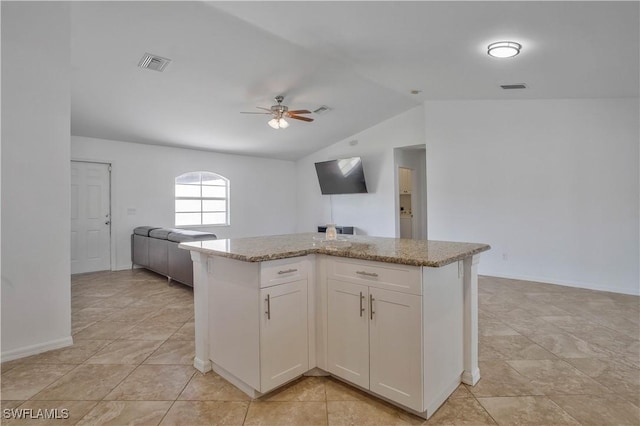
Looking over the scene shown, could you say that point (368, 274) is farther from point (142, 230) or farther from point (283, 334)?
point (142, 230)

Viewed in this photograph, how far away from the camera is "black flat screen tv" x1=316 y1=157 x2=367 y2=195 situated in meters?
6.80

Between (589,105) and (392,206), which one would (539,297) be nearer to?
(589,105)

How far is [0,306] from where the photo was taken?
2.35 metres

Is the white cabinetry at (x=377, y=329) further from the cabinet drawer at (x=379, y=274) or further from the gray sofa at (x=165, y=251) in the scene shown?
the gray sofa at (x=165, y=251)

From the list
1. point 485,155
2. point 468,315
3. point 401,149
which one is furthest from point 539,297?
point 401,149


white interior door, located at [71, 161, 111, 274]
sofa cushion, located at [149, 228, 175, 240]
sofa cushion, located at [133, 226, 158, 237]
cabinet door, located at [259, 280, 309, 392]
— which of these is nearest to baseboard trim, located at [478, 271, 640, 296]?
cabinet door, located at [259, 280, 309, 392]

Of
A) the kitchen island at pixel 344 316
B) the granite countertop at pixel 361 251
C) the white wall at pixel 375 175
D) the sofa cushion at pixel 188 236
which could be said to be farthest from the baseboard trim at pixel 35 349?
the white wall at pixel 375 175

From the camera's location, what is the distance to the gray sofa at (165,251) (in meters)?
4.19

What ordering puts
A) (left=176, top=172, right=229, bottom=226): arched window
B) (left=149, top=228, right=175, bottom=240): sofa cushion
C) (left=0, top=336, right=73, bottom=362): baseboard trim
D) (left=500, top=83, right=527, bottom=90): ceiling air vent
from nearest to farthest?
(left=0, top=336, right=73, bottom=362): baseboard trim < (left=500, top=83, right=527, bottom=90): ceiling air vent < (left=149, top=228, right=175, bottom=240): sofa cushion < (left=176, top=172, right=229, bottom=226): arched window

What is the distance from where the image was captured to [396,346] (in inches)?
68.1

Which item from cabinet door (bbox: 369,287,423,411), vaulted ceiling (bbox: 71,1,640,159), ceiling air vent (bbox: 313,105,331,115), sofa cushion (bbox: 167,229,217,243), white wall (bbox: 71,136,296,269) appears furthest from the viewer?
white wall (bbox: 71,136,296,269)

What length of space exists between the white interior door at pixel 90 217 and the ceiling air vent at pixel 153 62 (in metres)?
2.81

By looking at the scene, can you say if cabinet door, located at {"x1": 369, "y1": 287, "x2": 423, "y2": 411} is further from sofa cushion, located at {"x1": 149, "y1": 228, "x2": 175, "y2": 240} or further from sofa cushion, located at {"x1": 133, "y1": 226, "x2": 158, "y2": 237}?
sofa cushion, located at {"x1": 133, "y1": 226, "x2": 158, "y2": 237}

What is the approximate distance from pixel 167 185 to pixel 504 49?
19.3 feet
